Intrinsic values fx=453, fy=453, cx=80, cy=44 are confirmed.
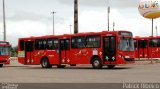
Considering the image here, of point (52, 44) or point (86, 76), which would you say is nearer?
point (86, 76)

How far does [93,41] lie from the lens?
3447 centimetres

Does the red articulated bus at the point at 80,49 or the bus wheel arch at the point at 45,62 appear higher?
the red articulated bus at the point at 80,49

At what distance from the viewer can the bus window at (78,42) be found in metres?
35.2

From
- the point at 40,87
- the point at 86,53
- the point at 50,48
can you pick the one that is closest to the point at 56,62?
the point at 50,48

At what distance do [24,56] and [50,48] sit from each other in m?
3.42

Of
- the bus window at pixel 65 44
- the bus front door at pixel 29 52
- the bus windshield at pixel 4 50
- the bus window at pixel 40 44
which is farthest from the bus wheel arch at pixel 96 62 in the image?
the bus windshield at pixel 4 50

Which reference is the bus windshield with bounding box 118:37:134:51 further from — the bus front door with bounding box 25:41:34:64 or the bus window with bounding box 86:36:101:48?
the bus front door with bounding box 25:41:34:64

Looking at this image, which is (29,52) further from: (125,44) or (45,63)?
(125,44)

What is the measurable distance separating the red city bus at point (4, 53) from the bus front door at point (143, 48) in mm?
15231

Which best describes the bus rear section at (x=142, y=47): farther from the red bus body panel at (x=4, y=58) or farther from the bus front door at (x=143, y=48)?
the red bus body panel at (x=4, y=58)

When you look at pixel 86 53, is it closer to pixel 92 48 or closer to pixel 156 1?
pixel 92 48

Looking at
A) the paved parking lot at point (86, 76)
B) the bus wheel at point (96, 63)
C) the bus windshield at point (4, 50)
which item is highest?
the bus windshield at point (4, 50)

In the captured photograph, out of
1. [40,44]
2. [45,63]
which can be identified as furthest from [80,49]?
[40,44]

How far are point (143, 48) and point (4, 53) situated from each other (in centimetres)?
1614
